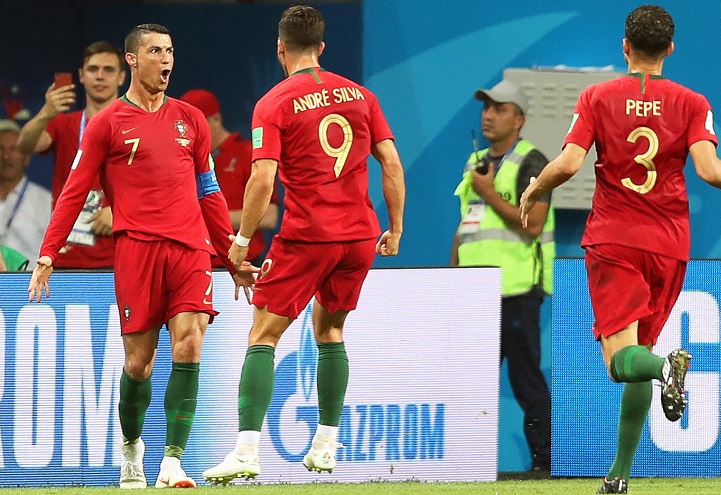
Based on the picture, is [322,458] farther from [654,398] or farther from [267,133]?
[654,398]

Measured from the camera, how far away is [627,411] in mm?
6973

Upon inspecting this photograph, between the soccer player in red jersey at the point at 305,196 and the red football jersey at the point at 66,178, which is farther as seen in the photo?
the red football jersey at the point at 66,178

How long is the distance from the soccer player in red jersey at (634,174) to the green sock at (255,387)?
4.84 ft

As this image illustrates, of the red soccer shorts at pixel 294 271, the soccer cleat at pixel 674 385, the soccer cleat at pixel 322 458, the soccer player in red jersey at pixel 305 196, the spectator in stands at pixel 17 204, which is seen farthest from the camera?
the spectator in stands at pixel 17 204

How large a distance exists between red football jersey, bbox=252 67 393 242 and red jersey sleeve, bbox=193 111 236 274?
37.4 inches

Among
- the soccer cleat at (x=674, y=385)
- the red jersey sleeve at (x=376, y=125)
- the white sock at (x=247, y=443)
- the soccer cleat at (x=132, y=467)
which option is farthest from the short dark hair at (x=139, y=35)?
the soccer cleat at (x=674, y=385)

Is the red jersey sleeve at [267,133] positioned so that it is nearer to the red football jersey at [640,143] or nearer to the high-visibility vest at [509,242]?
the red football jersey at [640,143]

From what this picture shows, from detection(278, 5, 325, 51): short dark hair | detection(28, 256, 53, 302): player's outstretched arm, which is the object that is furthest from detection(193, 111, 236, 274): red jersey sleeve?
detection(278, 5, 325, 51): short dark hair

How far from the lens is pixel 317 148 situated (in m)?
7.07

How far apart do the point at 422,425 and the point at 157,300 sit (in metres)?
1.86

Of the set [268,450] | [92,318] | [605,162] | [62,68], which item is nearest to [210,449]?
[268,450]

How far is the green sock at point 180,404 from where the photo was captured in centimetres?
774

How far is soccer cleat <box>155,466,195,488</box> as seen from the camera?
7.62 metres

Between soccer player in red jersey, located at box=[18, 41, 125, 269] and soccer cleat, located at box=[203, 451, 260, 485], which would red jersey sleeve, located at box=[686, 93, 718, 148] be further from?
soccer player in red jersey, located at box=[18, 41, 125, 269]
